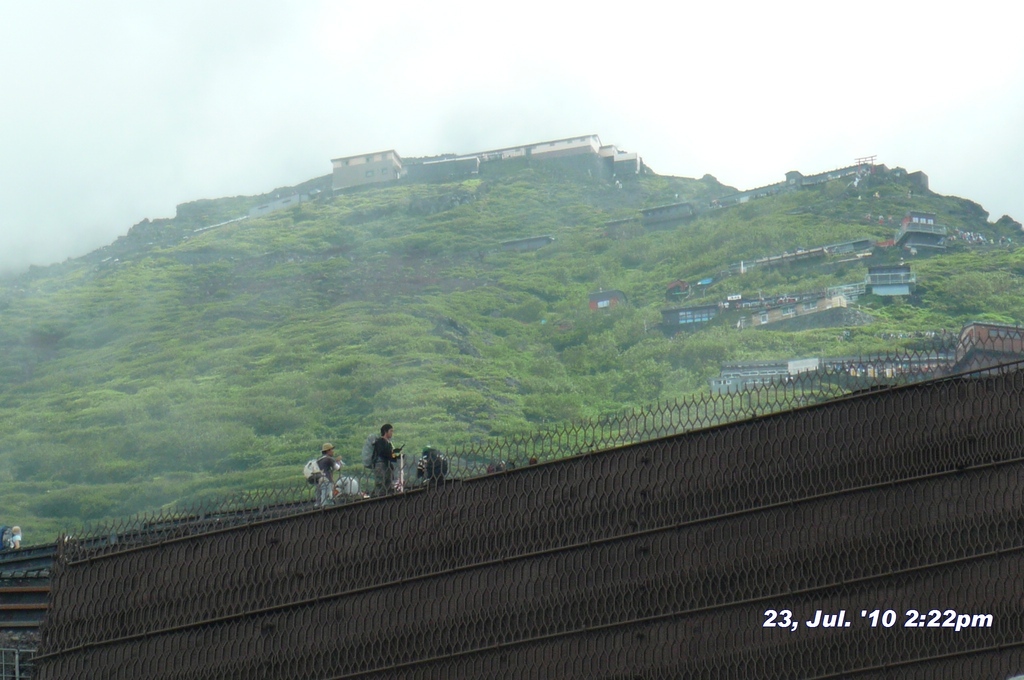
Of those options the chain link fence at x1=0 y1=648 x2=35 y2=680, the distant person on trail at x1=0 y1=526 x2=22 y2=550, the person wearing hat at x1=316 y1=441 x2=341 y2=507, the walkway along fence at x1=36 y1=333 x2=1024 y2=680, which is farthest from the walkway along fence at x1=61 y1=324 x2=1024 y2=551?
the distant person on trail at x1=0 y1=526 x2=22 y2=550

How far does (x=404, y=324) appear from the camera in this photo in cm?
8412

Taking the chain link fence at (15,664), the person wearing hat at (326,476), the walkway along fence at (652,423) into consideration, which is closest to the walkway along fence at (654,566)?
the walkway along fence at (652,423)

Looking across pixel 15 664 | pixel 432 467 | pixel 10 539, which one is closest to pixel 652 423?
pixel 432 467

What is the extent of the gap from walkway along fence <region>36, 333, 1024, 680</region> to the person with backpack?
141mm

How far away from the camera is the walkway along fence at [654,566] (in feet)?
31.4

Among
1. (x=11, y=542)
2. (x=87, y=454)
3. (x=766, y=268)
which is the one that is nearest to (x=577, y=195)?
(x=766, y=268)

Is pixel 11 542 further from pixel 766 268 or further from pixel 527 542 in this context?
pixel 766 268

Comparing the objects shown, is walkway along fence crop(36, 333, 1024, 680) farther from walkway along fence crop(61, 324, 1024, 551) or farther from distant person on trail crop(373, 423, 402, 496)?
distant person on trail crop(373, 423, 402, 496)

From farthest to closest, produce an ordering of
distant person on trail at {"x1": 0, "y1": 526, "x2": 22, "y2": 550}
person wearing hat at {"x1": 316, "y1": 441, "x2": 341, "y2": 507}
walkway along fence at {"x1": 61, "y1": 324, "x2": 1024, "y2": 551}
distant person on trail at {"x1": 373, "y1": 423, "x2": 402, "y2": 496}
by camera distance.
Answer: distant person on trail at {"x1": 0, "y1": 526, "x2": 22, "y2": 550} < person wearing hat at {"x1": 316, "y1": 441, "x2": 341, "y2": 507} < distant person on trail at {"x1": 373, "y1": 423, "x2": 402, "y2": 496} < walkway along fence at {"x1": 61, "y1": 324, "x2": 1024, "y2": 551}

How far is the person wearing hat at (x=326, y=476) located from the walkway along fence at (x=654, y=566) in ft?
0.61

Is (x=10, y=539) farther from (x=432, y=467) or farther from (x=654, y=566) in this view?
(x=654, y=566)

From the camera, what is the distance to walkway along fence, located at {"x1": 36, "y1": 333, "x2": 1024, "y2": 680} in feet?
31.4

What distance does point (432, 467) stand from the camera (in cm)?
1115

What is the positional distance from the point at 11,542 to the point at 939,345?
13.0m
